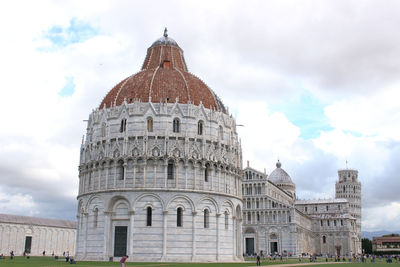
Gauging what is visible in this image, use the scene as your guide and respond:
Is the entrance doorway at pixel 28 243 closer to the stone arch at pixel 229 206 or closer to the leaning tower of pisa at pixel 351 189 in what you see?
the stone arch at pixel 229 206

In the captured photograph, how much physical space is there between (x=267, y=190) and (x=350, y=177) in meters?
69.6

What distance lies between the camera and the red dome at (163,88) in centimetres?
5406

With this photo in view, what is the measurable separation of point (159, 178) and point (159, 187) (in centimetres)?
104

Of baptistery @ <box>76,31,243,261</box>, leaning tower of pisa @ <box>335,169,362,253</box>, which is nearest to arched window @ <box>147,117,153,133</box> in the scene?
baptistery @ <box>76,31,243,261</box>

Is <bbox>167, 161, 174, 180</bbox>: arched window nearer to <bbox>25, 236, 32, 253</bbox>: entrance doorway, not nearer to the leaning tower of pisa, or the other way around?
<bbox>25, 236, 32, 253</bbox>: entrance doorway

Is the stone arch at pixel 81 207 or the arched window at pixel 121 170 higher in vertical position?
the arched window at pixel 121 170

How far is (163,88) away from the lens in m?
54.7

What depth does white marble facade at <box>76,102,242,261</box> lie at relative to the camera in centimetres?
4822

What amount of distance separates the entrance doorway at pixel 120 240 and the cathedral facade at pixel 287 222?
53880mm

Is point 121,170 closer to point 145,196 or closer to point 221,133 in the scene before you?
point 145,196

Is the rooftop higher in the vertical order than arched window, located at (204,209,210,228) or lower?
higher

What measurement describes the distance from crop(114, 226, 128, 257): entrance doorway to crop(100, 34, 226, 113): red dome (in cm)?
1522

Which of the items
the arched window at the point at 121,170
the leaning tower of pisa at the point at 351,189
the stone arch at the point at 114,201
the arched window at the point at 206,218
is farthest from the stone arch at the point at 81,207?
the leaning tower of pisa at the point at 351,189

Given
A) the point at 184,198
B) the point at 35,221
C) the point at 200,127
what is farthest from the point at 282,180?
the point at 184,198
